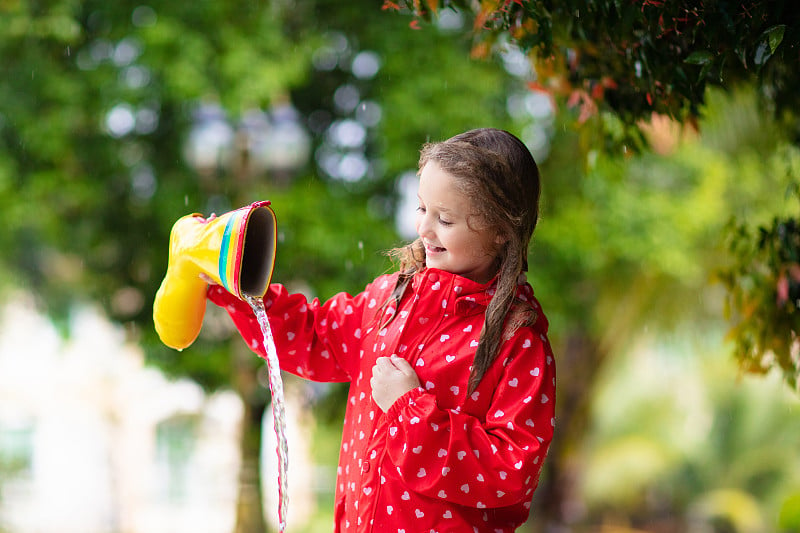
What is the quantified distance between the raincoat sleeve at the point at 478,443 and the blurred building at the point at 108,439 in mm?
12725

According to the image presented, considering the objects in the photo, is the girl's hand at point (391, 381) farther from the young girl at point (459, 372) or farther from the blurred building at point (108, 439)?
the blurred building at point (108, 439)

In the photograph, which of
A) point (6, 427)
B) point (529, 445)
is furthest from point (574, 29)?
point (6, 427)

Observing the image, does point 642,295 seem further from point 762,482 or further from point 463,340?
point 463,340

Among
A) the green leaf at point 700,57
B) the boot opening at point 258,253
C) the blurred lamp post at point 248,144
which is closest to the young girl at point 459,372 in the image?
the boot opening at point 258,253

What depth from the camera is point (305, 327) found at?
2.18 metres

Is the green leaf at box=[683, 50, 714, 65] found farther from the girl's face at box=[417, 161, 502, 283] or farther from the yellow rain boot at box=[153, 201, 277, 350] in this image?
the yellow rain boot at box=[153, 201, 277, 350]

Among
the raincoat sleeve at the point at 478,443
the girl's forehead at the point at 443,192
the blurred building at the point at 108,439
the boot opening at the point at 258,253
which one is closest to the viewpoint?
the raincoat sleeve at the point at 478,443

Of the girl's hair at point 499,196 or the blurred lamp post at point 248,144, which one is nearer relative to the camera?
the girl's hair at point 499,196

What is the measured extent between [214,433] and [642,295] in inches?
349

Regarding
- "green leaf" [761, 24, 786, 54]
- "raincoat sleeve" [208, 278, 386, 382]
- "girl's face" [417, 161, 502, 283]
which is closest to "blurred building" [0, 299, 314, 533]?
"raincoat sleeve" [208, 278, 386, 382]

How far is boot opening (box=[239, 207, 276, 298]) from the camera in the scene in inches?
81.1

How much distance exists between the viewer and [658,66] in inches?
97.9

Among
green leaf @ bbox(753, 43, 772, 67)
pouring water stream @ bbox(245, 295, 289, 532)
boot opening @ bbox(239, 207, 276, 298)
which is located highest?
green leaf @ bbox(753, 43, 772, 67)

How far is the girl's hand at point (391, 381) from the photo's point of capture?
190 centimetres
